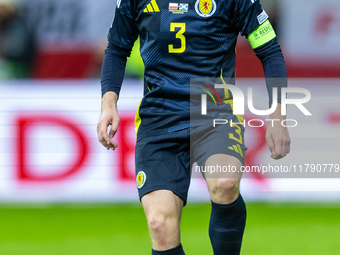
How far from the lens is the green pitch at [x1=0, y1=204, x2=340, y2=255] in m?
3.62

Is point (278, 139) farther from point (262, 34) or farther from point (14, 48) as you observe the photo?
point (14, 48)

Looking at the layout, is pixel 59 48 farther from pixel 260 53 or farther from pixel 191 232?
pixel 260 53

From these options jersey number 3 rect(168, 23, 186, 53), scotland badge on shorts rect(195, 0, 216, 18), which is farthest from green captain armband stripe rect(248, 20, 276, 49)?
jersey number 3 rect(168, 23, 186, 53)

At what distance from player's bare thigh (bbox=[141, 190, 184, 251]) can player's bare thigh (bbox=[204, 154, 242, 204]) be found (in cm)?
17

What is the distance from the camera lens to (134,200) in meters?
4.69

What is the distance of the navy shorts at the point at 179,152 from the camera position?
225 cm

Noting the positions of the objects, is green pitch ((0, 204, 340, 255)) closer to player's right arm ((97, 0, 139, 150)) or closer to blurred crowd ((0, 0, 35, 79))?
player's right arm ((97, 0, 139, 150))

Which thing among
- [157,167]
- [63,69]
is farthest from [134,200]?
[157,167]

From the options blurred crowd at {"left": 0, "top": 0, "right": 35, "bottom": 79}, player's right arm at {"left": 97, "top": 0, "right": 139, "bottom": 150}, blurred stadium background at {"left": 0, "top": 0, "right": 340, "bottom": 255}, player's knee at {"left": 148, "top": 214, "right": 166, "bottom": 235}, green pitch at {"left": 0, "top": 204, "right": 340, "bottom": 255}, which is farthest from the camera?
blurred crowd at {"left": 0, "top": 0, "right": 35, "bottom": 79}

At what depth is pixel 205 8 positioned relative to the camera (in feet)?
7.83

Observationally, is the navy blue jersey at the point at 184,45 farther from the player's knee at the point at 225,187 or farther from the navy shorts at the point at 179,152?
the player's knee at the point at 225,187

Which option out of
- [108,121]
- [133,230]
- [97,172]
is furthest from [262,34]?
[97,172]

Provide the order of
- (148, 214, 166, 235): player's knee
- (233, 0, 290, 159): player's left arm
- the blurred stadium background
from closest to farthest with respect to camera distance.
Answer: (148, 214, 166, 235): player's knee < (233, 0, 290, 159): player's left arm < the blurred stadium background

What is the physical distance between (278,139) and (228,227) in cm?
43
